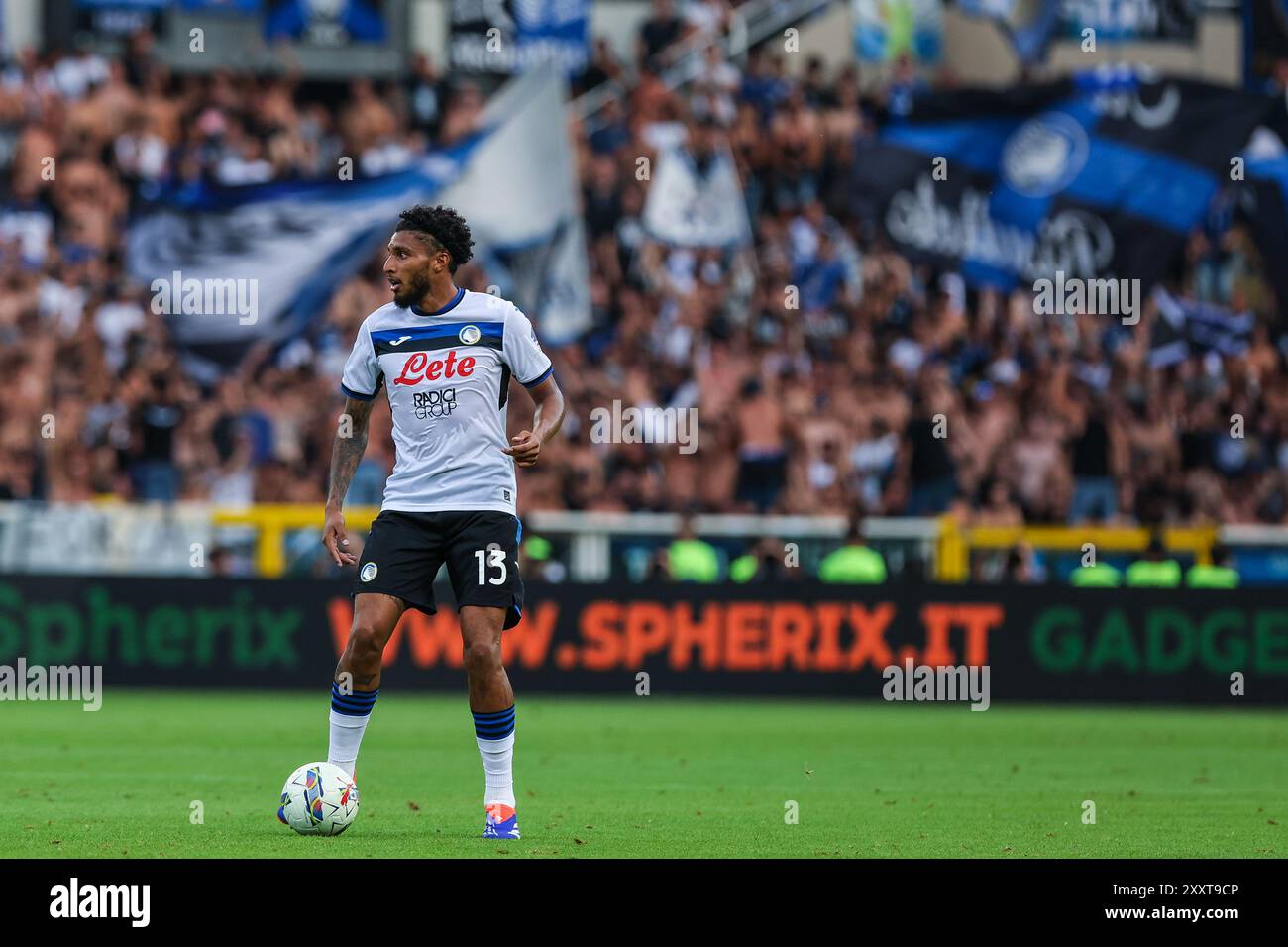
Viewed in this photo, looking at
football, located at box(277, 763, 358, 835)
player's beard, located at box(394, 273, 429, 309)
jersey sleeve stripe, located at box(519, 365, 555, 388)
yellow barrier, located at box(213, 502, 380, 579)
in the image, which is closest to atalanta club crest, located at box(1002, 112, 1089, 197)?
yellow barrier, located at box(213, 502, 380, 579)

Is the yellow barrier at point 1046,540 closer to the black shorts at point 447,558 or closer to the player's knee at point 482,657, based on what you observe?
the black shorts at point 447,558

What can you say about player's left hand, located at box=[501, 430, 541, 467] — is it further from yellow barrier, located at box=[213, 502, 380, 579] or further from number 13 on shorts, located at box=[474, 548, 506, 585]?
yellow barrier, located at box=[213, 502, 380, 579]

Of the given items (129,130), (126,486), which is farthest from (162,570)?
(129,130)

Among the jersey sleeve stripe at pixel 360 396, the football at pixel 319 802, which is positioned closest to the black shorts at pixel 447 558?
the jersey sleeve stripe at pixel 360 396

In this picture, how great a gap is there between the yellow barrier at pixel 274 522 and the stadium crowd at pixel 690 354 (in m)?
0.20

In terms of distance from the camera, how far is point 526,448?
10.3m

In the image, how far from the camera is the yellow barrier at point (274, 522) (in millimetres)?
21984

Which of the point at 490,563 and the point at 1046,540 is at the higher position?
the point at 490,563

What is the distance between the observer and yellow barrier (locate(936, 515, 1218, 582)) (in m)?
22.4

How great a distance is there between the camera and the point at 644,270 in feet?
84.9

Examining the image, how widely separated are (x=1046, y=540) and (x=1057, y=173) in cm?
386

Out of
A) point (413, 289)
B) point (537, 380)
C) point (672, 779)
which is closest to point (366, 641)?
point (537, 380)

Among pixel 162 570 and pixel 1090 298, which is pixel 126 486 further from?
pixel 1090 298

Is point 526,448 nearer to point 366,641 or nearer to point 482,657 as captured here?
point 482,657
